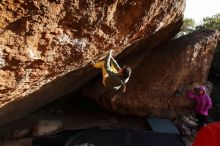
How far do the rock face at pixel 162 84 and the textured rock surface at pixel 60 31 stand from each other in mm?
2479

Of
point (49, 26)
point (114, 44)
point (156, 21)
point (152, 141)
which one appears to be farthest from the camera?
point (152, 141)

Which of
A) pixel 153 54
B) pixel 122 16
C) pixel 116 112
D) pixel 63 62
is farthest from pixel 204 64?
pixel 63 62

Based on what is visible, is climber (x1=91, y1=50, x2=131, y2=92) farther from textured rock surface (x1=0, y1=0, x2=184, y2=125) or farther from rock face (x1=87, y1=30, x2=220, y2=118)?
rock face (x1=87, y1=30, x2=220, y2=118)

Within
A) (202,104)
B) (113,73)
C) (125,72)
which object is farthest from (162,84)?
(113,73)

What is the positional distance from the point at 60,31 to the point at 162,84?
18.4 feet

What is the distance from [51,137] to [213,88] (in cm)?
687

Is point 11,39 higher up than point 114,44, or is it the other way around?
point 114,44

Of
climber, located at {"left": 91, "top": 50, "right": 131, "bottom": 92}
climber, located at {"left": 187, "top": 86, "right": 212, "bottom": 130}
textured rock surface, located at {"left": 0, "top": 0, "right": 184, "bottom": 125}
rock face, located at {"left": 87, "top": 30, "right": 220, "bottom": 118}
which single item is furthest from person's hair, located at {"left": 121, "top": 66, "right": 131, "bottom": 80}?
rock face, located at {"left": 87, "top": 30, "right": 220, "bottom": 118}

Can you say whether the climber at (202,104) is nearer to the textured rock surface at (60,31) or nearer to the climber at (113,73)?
the textured rock surface at (60,31)

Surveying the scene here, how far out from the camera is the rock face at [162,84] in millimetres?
10414

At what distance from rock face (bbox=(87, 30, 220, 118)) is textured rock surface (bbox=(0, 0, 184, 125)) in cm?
248

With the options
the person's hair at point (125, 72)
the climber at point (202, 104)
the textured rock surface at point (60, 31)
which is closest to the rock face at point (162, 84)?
the climber at point (202, 104)

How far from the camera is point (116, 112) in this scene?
423 inches

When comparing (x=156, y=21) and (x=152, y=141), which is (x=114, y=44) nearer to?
(x=156, y=21)
